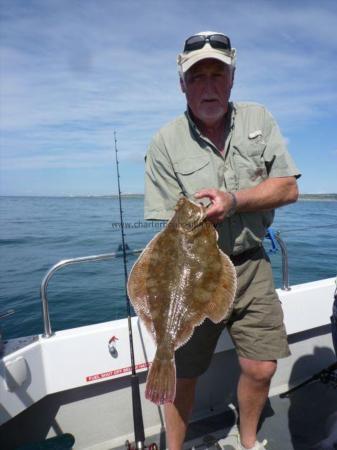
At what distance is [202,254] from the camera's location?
2383 mm

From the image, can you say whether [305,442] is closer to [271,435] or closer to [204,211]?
[271,435]

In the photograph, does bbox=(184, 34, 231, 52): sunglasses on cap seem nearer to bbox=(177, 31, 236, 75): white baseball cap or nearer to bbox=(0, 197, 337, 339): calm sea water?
bbox=(177, 31, 236, 75): white baseball cap

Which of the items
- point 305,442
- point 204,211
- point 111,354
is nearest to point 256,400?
point 305,442

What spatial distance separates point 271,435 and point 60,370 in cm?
214

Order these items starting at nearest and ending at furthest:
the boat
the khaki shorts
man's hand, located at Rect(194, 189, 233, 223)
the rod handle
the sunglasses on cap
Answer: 1. man's hand, located at Rect(194, 189, 233, 223)
2. the sunglasses on cap
3. the rod handle
4. the khaki shorts
5. the boat

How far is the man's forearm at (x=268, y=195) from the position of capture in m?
2.41

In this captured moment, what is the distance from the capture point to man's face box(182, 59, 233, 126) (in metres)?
2.57

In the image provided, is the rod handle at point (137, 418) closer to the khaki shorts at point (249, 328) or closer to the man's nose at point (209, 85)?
the khaki shorts at point (249, 328)

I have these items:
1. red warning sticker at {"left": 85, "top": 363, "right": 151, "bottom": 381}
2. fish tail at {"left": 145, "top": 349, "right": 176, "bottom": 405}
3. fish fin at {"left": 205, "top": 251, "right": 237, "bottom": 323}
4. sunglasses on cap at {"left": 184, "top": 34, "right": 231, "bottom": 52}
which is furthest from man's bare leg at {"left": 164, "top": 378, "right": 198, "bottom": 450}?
sunglasses on cap at {"left": 184, "top": 34, "right": 231, "bottom": 52}

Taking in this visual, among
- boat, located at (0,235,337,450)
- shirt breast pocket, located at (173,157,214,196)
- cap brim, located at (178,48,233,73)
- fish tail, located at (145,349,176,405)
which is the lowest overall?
boat, located at (0,235,337,450)

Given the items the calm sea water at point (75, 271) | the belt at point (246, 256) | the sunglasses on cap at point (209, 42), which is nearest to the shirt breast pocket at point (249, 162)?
the belt at point (246, 256)

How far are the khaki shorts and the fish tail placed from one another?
0.63 m

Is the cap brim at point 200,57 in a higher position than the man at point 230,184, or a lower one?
higher

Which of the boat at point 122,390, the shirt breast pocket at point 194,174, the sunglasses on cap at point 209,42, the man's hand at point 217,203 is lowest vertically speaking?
the boat at point 122,390
